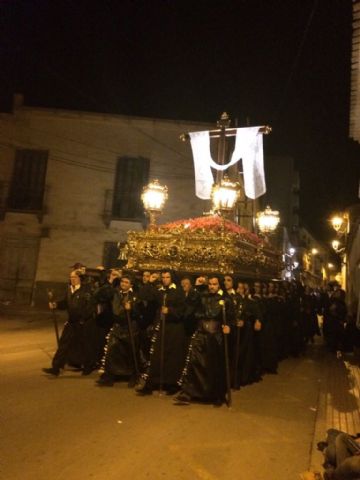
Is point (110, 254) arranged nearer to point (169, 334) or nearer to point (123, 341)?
point (123, 341)

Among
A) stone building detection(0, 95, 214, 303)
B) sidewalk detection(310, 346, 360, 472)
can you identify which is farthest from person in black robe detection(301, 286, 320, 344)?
stone building detection(0, 95, 214, 303)

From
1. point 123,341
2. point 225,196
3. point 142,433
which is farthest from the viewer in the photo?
point 225,196

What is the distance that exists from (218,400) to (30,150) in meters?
18.0

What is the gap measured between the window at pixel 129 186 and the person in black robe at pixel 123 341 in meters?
13.0

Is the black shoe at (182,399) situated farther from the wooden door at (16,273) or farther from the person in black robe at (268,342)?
the wooden door at (16,273)

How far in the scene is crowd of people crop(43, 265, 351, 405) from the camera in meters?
6.30

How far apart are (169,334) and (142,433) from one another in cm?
223

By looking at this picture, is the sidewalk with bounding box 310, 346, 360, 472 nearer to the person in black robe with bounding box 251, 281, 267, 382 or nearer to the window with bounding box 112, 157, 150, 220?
the person in black robe with bounding box 251, 281, 267, 382

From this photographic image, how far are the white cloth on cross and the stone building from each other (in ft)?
29.0

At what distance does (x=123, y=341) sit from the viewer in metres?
7.18

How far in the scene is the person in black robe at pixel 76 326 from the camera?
7.30 metres

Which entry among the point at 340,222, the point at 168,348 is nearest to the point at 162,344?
the point at 168,348

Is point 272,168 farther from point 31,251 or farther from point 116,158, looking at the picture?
point 31,251

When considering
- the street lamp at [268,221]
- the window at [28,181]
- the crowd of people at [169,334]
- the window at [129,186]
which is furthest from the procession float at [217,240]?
the window at [28,181]
